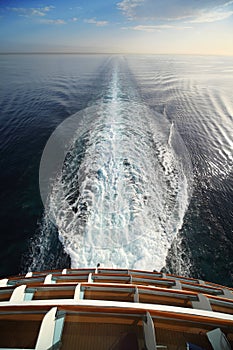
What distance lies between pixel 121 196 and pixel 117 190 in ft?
1.32

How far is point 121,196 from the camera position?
743 centimetres

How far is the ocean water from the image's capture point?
5629 mm

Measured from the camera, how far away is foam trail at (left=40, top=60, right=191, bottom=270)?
18.5ft

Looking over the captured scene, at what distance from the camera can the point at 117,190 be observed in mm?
7699

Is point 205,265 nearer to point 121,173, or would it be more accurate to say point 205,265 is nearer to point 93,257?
point 93,257

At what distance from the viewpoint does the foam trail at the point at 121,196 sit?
18.5 feet

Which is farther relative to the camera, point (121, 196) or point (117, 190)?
point (117, 190)

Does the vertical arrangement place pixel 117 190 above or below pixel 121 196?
above

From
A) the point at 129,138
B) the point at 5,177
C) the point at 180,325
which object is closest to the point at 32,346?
the point at 180,325

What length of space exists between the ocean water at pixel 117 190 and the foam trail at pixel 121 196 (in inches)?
1.5

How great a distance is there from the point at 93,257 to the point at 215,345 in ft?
12.0

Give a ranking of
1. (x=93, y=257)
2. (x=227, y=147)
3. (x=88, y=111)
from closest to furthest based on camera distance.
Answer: (x=93, y=257), (x=227, y=147), (x=88, y=111)

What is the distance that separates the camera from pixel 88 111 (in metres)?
15.8

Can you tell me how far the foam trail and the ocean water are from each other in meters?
0.04
